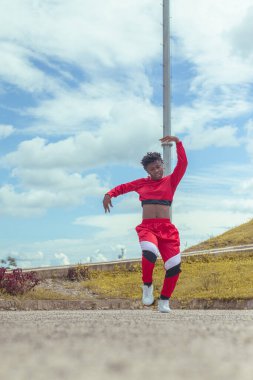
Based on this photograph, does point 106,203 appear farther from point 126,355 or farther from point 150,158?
point 126,355

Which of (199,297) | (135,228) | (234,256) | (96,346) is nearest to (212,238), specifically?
(234,256)

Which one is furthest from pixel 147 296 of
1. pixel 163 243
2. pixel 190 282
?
pixel 190 282

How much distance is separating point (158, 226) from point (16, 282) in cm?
459

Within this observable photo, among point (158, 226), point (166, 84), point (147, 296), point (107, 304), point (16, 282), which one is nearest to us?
point (147, 296)

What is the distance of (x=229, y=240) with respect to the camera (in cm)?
2172

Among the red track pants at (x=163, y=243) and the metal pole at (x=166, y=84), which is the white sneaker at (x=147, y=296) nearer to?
the red track pants at (x=163, y=243)

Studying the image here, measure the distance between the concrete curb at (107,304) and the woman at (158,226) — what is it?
2957 mm

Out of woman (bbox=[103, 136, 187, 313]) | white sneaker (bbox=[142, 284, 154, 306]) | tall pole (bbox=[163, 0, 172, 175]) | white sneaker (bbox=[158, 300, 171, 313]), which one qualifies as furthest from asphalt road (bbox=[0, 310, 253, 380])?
tall pole (bbox=[163, 0, 172, 175])

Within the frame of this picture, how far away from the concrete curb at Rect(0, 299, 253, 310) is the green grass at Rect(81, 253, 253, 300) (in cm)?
16

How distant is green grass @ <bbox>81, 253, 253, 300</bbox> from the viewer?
1176 cm

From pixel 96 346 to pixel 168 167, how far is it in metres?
13.6

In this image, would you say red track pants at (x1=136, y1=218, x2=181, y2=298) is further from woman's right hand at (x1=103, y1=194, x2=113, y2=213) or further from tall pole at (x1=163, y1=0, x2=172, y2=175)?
tall pole at (x1=163, y1=0, x2=172, y2=175)

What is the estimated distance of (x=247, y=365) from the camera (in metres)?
1.94

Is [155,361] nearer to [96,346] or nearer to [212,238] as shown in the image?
[96,346]
